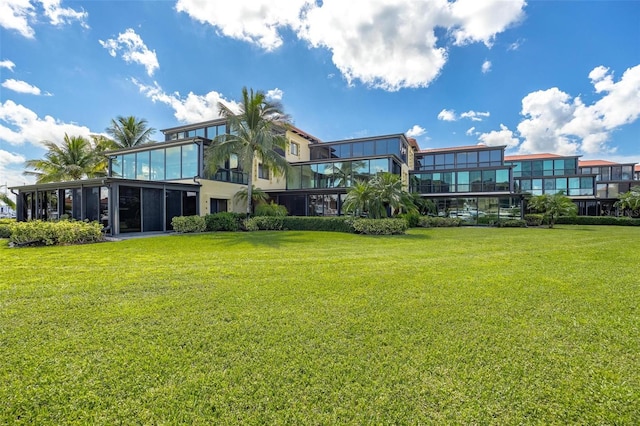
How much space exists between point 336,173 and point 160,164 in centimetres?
1302

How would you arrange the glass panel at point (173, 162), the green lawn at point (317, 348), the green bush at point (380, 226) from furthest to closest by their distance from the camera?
1. the glass panel at point (173, 162)
2. the green bush at point (380, 226)
3. the green lawn at point (317, 348)

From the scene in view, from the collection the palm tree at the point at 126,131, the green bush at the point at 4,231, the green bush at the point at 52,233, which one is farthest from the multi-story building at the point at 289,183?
the palm tree at the point at 126,131

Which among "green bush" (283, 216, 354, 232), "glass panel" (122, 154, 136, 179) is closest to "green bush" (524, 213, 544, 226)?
"green bush" (283, 216, 354, 232)

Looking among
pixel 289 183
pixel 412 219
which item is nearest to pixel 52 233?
pixel 289 183

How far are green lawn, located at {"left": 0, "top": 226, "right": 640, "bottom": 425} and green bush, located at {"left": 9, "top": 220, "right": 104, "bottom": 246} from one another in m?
5.53

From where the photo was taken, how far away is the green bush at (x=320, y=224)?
1620 cm

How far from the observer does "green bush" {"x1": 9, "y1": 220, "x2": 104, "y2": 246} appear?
33.7 ft

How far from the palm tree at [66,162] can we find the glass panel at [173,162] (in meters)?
8.96

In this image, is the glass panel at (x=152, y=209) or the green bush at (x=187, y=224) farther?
the glass panel at (x=152, y=209)

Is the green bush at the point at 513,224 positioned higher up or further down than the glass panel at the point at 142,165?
further down

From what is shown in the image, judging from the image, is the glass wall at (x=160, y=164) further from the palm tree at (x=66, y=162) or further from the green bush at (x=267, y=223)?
the green bush at (x=267, y=223)

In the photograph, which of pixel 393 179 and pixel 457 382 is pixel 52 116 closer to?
pixel 393 179

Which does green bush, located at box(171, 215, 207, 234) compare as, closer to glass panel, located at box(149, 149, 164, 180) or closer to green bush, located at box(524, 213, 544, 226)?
glass panel, located at box(149, 149, 164, 180)

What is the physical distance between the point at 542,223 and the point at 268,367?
31.2 metres
